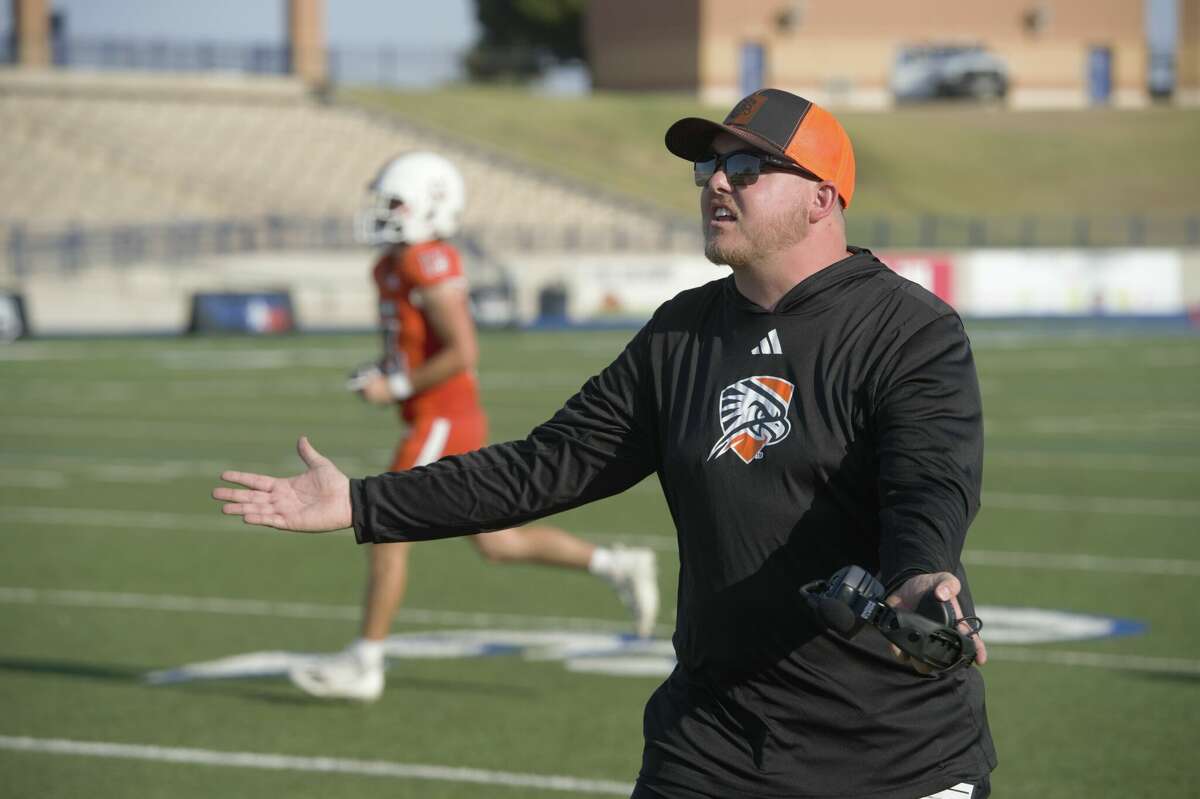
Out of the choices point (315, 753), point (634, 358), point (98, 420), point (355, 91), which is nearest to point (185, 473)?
point (98, 420)

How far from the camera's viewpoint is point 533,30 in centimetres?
8488

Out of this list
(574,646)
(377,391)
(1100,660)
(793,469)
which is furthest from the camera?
(574,646)

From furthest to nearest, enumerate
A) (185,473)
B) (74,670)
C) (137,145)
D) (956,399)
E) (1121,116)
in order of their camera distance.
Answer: (1121,116)
(137,145)
(185,473)
(74,670)
(956,399)

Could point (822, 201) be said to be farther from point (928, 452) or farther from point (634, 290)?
point (634, 290)

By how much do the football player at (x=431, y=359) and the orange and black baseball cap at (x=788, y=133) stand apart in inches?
157

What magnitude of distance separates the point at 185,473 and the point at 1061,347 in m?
17.6

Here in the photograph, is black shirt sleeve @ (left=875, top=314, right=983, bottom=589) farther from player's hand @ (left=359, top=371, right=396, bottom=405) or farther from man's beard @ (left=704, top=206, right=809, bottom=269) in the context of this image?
player's hand @ (left=359, top=371, right=396, bottom=405)

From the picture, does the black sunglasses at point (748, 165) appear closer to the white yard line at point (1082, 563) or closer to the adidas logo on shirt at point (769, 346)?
the adidas logo on shirt at point (769, 346)

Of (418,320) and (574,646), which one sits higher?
(418,320)

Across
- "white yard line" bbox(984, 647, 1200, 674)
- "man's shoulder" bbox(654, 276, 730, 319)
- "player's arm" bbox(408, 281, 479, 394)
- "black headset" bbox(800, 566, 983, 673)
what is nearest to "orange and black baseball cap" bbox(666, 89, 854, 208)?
"man's shoulder" bbox(654, 276, 730, 319)

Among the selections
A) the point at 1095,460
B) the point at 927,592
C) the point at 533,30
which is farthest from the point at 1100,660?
the point at 533,30

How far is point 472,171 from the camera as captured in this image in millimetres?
54000

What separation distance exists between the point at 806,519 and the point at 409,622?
5.88m

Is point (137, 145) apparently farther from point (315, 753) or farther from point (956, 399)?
point (956, 399)
